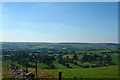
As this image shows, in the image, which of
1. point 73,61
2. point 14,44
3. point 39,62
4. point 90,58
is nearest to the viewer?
point 39,62

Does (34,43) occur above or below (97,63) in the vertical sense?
above

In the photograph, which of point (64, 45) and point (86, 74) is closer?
point (86, 74)

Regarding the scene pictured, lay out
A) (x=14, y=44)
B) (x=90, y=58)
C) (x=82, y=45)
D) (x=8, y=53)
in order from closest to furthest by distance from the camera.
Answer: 1. (x=8, y=53)
2. (x=90, y=58)
3. (x=14, y=44)
4. (x=82, y=45)

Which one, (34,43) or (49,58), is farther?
(34,43)

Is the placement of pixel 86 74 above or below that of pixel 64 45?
below

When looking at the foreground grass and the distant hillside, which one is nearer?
the foreground grass

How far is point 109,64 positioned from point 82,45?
1001cm

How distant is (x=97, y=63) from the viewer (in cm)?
2172

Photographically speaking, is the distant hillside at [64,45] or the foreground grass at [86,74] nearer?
the foreground grass at [86,74]

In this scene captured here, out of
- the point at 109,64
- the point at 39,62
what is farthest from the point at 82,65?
the point at 39,62

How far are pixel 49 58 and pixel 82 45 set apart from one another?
35.1 feet

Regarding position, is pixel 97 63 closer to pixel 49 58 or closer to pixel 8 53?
pixel 49 58

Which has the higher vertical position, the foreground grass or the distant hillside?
the distant hillside

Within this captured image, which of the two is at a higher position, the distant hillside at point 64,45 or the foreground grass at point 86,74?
the distant hillside at point 64,45
